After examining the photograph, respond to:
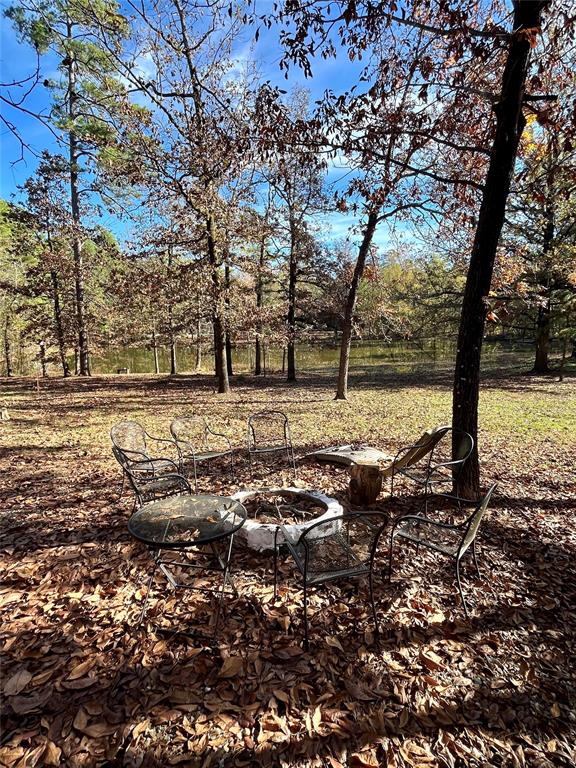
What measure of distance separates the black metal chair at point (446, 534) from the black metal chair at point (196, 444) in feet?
8.80

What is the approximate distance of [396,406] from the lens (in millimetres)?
10891

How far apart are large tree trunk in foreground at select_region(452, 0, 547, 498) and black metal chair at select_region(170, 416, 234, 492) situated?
3037mm

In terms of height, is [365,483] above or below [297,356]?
below

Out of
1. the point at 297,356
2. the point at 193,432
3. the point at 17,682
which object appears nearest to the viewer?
the point at 17,682

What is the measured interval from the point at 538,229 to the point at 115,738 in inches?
811

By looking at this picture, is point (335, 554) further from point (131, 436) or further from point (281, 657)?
point (131, 436)

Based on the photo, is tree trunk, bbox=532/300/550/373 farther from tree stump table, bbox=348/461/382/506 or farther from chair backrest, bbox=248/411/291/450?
tree stump table, bbox=348/461/382/506

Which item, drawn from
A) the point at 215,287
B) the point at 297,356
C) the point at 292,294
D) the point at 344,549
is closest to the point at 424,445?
the point at 344,549

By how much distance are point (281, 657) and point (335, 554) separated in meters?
0.77

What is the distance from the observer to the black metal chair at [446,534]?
2.82 m

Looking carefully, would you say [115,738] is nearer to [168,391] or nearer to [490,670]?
[490,670]

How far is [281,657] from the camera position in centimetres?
248

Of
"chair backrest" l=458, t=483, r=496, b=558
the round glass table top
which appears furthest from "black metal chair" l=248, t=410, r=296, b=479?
"chair backrest" l=458, t=483, r=496, b=558

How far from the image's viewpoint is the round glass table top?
2652mm
